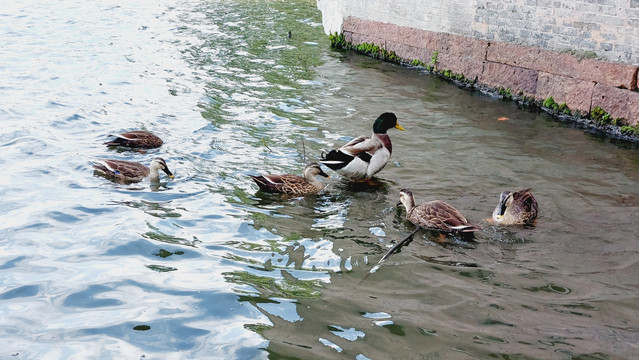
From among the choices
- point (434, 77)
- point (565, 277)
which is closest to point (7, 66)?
point (434, 77)

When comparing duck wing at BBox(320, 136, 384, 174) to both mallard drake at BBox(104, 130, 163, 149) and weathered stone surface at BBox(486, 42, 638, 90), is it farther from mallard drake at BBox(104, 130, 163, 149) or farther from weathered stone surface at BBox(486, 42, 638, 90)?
weathered stone surface at BBox(486, 42, 638, 90)

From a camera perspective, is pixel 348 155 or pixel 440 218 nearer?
pixel 440 218

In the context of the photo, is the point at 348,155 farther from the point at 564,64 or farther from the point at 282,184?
the point at 564,64

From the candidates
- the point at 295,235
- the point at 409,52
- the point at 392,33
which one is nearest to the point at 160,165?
the point at 295,235

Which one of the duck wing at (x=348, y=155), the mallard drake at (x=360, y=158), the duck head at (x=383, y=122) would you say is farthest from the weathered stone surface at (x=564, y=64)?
the duck wing at (x=348, y=155)

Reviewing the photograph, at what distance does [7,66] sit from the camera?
1495cm

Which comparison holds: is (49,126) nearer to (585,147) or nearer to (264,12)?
(585,147)

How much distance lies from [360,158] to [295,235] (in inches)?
74.6

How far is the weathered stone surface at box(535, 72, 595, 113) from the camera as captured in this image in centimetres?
1071

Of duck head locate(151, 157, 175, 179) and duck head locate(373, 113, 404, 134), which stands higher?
duck head locate(373, 113, 404, 134)

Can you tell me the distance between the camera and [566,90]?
11086 mm

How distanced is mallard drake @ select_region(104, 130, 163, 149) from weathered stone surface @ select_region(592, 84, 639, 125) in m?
7.16

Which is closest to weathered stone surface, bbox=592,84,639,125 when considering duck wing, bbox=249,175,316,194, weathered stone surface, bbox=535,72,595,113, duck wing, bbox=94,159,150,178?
weathered stone surface, bbox=535,72,595,113

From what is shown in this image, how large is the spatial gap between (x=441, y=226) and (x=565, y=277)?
131 cm
